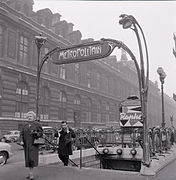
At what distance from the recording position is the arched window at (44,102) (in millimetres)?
36938

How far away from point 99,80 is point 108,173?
49.5 metres

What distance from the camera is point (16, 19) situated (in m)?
33.4

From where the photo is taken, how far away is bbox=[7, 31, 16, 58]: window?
32812mm

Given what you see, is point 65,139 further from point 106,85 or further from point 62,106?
point 106,85

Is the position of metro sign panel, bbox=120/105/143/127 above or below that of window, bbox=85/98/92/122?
below

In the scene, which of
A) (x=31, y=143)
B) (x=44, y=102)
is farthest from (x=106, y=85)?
(x=31, y=143)

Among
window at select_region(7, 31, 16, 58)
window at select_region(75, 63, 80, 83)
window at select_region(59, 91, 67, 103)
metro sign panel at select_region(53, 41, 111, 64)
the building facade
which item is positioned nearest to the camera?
metro sign panel at select_region(53, 41, 111, 64)

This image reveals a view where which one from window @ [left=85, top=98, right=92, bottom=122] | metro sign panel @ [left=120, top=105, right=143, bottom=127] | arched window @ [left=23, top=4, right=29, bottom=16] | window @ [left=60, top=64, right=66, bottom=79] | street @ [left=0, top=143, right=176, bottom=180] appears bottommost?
street @ [left=0, top=143, right=176, bottom=180]

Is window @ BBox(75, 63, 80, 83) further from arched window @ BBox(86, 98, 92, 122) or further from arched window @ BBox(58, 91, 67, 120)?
arched window @ BBox(58, 91, 67, 120)

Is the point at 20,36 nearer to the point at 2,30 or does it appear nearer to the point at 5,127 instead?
the point at 2,30

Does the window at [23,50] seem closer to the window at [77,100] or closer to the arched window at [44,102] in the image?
the arched window at [44,102]

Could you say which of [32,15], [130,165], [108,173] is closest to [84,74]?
[32,15]

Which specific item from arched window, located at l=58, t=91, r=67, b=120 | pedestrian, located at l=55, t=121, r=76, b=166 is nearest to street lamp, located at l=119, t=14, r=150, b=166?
pedestrian, located at l=55, t=121, r=76, b=166

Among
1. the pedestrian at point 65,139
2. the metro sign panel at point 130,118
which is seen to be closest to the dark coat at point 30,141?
the pedestrian at point 65,139
